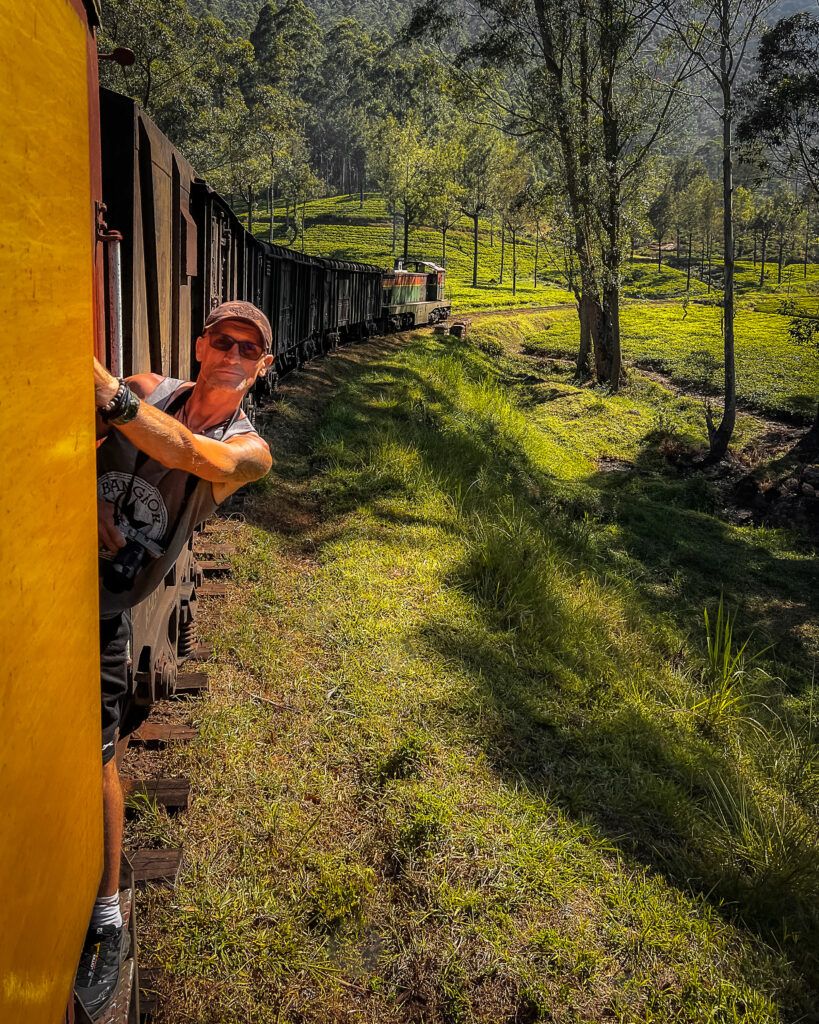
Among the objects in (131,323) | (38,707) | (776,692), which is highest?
(131,323)

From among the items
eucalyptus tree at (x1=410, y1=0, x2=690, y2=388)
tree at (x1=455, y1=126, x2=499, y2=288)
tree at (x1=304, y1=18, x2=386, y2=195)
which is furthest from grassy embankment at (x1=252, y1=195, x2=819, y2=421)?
tree at (x1=304, y1=18, x2=386, y2=195)

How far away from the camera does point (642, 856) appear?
3.39 m

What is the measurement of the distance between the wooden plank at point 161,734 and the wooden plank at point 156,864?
0.69 meters

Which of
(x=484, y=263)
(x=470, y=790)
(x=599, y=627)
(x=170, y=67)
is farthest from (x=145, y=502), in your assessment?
(x=484, y=263)

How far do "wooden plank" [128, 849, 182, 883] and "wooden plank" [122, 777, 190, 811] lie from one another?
0.25 m

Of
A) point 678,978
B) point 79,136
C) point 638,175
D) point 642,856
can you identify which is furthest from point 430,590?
point 638,175

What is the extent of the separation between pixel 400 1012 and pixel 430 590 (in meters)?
3.27

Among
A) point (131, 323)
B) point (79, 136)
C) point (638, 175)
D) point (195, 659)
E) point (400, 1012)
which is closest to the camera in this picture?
point (79, 136)

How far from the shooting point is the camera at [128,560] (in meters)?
1.93

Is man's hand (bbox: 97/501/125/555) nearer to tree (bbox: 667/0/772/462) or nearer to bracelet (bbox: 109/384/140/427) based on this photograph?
bracelet (bbox: 109/384/140/427)

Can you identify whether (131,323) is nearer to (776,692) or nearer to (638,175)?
(776,692)

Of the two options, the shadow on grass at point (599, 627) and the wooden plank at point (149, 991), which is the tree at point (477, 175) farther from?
the wooden plank at point (149, 991)

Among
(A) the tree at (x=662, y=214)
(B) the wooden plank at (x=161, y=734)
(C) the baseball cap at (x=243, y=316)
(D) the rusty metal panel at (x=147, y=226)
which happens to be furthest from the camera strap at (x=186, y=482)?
(A) the tree at (x=662, y=214)

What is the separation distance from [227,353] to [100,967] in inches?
67.8
